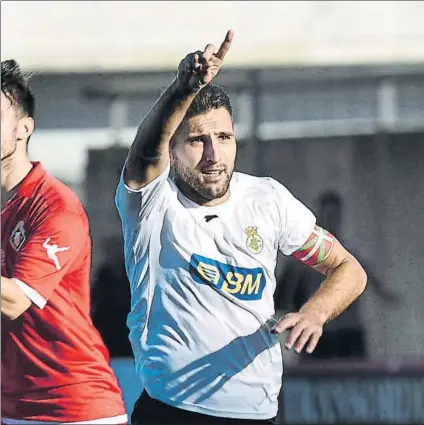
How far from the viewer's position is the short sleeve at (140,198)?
2.99 meters

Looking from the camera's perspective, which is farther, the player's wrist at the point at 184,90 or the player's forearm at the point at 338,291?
the player's forearm at the point at 338,291

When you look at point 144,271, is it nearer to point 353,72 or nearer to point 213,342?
point 213,342

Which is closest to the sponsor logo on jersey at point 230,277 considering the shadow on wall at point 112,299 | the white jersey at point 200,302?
the white jersey at point 200,302

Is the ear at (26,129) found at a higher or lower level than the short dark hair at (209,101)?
lower

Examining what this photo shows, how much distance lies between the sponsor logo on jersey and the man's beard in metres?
0.21

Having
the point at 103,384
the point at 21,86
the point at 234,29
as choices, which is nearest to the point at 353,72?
the point at 234,29

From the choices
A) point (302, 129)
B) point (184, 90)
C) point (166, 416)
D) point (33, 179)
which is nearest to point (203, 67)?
point (184, 90)

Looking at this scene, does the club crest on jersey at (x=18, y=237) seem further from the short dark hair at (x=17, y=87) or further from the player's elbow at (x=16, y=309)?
the short dark hair at (x=17, y=87)

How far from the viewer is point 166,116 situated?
289cm

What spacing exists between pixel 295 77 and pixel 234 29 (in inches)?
10.3

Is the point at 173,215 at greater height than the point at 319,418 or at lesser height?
greater

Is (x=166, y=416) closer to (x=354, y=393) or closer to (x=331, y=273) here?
(x=354, y=393)

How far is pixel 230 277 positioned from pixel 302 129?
0.56 metres

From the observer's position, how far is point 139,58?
3.04 metres
